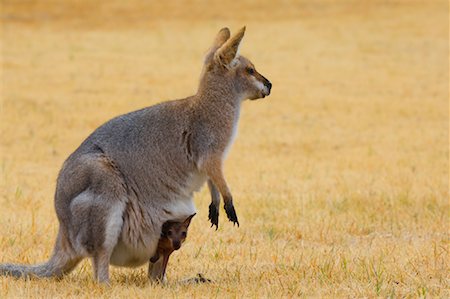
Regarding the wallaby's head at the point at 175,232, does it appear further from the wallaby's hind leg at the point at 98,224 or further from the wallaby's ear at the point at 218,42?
the wallaby's ear at the point at 218,42

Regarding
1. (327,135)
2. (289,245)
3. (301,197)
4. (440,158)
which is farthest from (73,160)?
(327,135)

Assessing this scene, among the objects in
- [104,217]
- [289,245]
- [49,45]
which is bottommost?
[289,245]

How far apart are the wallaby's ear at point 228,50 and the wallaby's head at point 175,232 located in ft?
4.27

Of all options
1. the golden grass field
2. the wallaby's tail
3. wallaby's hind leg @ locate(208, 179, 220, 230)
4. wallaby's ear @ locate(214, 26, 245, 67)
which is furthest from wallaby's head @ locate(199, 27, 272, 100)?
the wallaby's tail

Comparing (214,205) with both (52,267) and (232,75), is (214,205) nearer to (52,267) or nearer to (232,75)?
(232,75)

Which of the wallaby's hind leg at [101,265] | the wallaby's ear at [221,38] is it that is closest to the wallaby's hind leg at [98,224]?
the wallaby's hind leg at [101,265]

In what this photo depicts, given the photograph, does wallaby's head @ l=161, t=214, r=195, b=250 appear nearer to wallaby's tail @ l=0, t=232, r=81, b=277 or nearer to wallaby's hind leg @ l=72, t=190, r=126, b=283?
wallaby's hind leg @ l=72, t=190, r=126, b=283

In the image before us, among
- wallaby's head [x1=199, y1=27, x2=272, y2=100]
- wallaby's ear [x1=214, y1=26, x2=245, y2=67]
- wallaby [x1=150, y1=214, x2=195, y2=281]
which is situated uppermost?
wallaby's ear [x1=214, y1=26, x2=245, y2=67]

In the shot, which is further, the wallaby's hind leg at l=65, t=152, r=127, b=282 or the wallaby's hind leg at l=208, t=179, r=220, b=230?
the wallaby's hind leg at l=208, t=179, r=220, b=230

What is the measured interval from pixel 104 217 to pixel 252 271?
5.26 feet

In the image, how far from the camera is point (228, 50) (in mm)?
7445

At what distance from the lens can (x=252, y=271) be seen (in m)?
7.83

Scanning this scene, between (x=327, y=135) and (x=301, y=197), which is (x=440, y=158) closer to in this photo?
(x=327, y=135)

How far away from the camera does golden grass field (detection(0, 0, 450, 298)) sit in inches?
309
